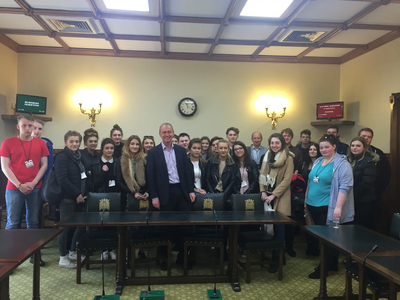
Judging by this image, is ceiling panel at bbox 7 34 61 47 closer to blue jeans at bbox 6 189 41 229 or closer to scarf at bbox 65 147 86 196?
scarf at bbox 65 147 86 196

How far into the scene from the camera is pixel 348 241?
6.97 ft

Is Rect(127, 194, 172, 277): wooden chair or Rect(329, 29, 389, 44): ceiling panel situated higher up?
Rect(329, 29, 389, 44): ceiling panel

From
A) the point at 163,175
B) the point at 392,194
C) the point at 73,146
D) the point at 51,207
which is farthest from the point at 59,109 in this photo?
the point at 392,194

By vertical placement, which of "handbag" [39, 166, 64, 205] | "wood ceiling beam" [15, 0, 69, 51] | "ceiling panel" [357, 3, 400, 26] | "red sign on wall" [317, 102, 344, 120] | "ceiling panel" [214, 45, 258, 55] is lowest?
"handbag" [39, 166, 64, 205]

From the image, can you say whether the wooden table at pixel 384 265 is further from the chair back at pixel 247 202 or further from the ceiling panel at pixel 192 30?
the ceiling panel at pixel 192 30

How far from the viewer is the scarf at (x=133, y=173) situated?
11.0 feet

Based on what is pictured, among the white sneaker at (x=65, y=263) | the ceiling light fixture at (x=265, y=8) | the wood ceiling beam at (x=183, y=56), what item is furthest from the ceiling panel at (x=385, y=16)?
the white sneaker at (x=65, y=263)

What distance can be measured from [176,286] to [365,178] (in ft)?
7.70

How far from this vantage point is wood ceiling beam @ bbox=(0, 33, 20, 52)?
491 centimetres

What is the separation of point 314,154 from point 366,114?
1.94 meters

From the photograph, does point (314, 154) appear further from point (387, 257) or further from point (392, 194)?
point (387, 257)

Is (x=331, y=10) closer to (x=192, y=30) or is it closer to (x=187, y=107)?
(x=192, y=30)

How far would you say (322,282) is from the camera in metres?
2.57

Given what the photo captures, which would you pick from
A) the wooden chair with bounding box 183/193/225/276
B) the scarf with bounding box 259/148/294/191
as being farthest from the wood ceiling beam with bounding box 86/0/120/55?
the scarf with bounding box 259/148/294/191
